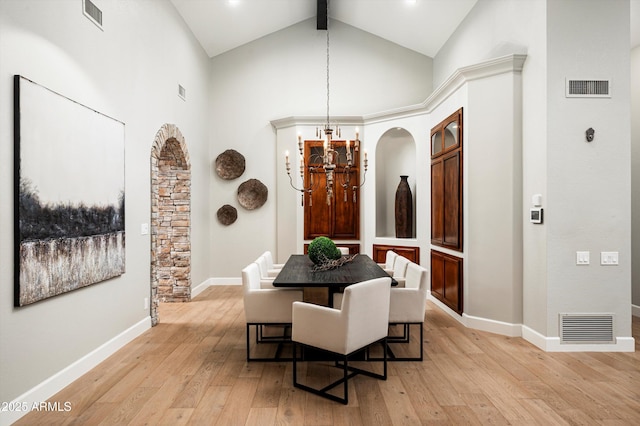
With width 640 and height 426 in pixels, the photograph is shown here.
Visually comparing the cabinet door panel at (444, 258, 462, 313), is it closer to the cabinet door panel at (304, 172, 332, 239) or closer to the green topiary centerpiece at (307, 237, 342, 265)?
the green topiary centerpiece at (307, 237, 342, 265)

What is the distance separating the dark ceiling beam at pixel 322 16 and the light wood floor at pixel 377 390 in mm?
5461

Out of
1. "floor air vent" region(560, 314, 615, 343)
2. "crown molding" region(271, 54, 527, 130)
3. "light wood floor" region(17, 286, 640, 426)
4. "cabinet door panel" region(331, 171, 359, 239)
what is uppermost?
"crown molding" region(271, 54, 527, 130)

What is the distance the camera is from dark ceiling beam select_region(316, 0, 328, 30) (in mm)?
6641

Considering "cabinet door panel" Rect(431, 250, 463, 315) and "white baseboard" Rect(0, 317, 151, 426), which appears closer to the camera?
"white baseboard" Rect(0, 317, 151, 426)

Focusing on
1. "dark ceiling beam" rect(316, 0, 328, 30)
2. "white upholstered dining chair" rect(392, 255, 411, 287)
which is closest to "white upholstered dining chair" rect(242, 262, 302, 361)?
"white upholstered dining chair" rect(392, 255, 411, 287)

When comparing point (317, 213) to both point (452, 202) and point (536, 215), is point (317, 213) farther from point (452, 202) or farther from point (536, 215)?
point (536, 215)

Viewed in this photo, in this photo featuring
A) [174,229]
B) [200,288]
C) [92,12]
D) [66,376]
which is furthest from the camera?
[200,288]

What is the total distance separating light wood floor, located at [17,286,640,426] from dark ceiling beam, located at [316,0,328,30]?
5461 mm

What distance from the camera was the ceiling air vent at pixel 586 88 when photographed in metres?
3.69

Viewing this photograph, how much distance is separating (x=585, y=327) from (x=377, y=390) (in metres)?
2.20

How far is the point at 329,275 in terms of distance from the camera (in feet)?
11.9

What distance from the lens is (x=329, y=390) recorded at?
9.41 ft

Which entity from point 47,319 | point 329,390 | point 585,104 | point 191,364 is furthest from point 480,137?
point 47,319

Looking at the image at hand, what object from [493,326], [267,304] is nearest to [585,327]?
[493,326]
